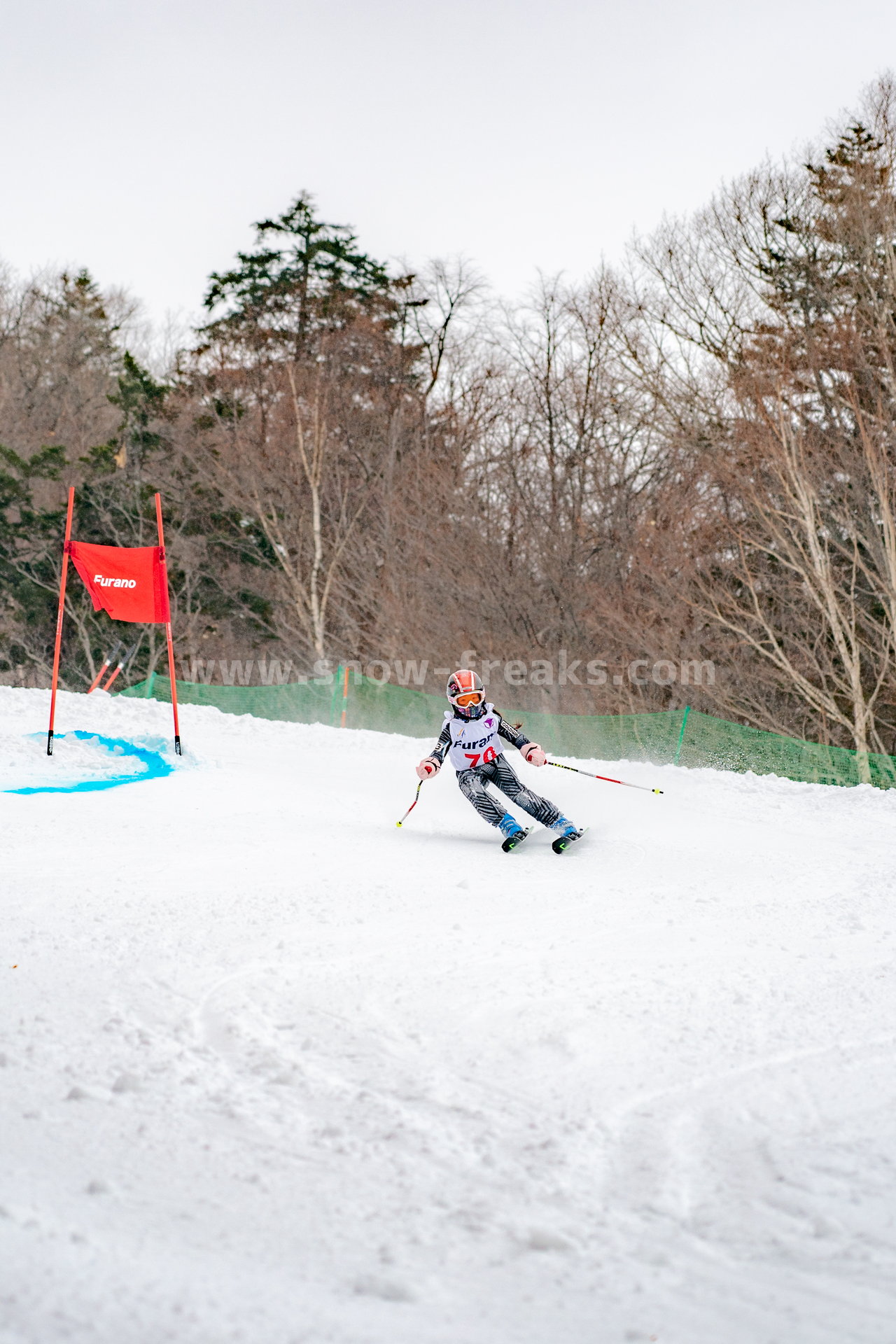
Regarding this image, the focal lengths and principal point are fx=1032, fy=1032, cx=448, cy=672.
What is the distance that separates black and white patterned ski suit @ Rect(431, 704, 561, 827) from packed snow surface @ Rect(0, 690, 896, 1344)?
43.5 inches

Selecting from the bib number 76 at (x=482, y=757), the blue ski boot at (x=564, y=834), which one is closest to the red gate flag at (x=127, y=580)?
the bib number 76 at (x=482, y=757)

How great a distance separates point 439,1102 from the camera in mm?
3338

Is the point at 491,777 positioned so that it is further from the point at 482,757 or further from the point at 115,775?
the point at 115,775

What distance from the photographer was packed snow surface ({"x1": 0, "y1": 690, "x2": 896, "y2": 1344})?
7.52 ft

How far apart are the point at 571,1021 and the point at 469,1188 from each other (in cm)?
153

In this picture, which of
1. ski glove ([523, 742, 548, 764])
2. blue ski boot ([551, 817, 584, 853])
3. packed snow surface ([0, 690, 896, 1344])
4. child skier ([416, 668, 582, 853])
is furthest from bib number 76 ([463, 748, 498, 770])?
packed snow surface ([0, 690, 896, 1344])

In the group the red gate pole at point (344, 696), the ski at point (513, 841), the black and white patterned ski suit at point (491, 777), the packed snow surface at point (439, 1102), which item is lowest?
the packed snow surface at point (439, 1102)

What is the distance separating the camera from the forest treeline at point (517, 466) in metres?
19.0

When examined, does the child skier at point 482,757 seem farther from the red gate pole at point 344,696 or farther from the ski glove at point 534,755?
the red gate pole at point 344,696

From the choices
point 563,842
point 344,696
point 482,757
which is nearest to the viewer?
point 563,842

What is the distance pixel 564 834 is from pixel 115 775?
17.0ft

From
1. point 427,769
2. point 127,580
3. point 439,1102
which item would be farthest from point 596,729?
point 439,1102

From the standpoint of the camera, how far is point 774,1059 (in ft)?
12.5

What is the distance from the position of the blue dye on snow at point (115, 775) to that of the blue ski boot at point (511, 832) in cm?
412
